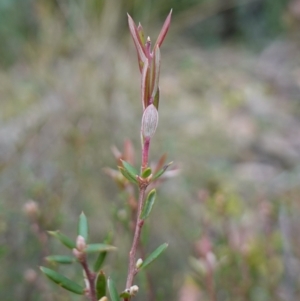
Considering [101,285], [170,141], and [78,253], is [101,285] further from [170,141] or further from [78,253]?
[170,141]

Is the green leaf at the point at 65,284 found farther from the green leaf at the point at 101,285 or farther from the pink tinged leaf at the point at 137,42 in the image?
the pink tinged leaf at the point at 137,42

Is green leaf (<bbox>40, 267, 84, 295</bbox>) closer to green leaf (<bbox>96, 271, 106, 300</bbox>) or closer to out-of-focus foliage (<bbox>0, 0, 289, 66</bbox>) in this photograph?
green leaf (<bbox>96, 271, 106, 300</bbox>)

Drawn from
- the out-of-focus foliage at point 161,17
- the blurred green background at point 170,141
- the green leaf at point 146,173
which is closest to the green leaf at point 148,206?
the green leaf at point 146,173

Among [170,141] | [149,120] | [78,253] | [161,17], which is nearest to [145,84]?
[149,120]

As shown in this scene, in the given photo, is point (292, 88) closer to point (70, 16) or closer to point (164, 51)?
point (164, 51)

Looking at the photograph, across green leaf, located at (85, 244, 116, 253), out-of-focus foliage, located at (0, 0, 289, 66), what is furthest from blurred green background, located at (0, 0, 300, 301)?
green leaf, located at (85, 244, 116, 253)
